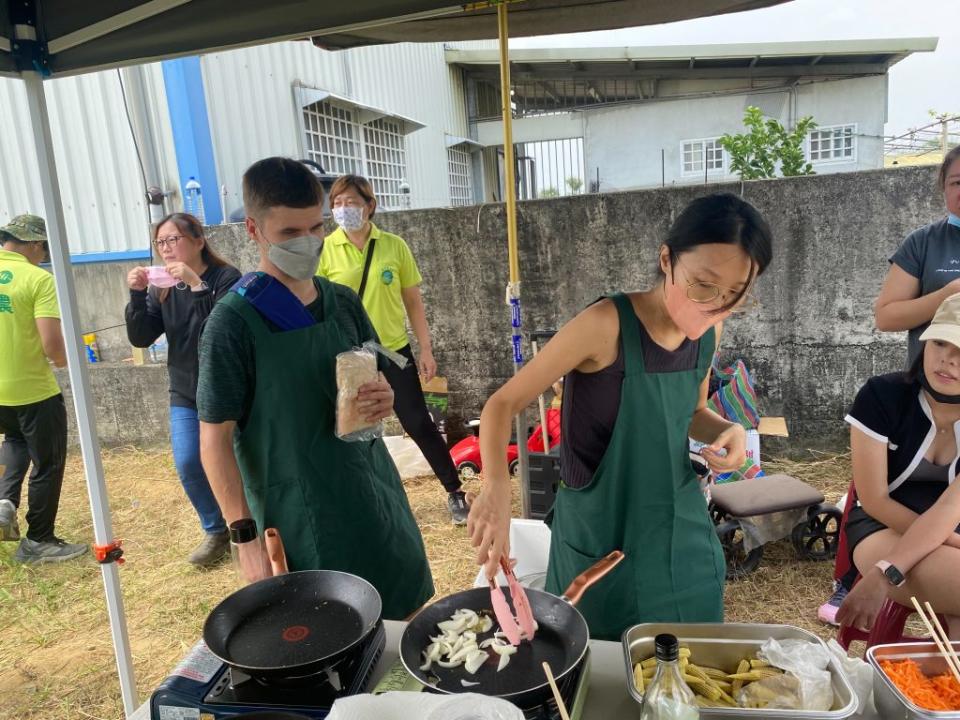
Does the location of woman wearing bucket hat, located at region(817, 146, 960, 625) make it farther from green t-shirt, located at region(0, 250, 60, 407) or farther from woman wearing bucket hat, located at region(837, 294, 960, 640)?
green t-shirt, located at region(0, 250, 60, 407)

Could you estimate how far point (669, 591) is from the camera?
158cm

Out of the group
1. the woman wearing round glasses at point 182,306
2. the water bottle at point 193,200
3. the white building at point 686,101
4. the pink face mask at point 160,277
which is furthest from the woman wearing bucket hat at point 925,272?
the white building at point 686,101

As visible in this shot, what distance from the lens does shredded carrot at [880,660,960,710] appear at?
113 cm

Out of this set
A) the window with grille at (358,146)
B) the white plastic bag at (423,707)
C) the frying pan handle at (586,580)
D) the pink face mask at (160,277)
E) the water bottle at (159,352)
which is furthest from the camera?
the window with grille at (358,146)

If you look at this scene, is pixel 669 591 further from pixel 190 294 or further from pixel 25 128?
pixel 25 128

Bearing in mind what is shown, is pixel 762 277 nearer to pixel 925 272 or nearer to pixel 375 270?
pixel 925 272

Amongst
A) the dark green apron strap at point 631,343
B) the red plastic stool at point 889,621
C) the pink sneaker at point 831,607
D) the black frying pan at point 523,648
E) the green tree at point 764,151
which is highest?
the green tree at point 764,151

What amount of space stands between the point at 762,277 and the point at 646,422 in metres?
3.59

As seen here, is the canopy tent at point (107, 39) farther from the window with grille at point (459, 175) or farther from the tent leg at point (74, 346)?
the window with grille at point (459, 175)

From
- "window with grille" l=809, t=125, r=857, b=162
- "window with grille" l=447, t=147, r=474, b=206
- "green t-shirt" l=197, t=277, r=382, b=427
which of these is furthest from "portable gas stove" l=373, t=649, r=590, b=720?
"window with grille" l=809, t=125, r=857, b=162

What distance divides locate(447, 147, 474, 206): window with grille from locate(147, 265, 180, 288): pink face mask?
1018cm

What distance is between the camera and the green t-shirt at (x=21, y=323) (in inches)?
150

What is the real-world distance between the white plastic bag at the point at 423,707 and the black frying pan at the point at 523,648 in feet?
0.23

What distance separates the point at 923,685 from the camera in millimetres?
1177
